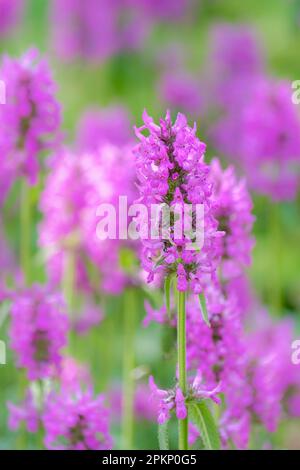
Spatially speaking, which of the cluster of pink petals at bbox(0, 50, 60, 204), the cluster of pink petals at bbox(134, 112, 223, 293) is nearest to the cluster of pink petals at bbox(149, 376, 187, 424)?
the cluster of pink petals at bbox(134, 112, 223, 293)

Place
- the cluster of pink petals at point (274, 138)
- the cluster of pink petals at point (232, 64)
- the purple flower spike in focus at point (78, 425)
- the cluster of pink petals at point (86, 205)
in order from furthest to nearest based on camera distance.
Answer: the cluster of pink petals at point (232, 64)
the cluster of pink petals at point (274, 138)
the cluster of pink petals at point (86, 205)
the purple flower spike in focus at point (78, 425)

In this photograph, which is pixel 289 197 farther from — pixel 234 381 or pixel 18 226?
pixel 18 226

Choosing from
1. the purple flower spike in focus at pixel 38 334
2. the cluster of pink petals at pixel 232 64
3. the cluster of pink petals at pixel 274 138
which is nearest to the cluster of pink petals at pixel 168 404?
the purple flower spike in focus at pixel 38 334

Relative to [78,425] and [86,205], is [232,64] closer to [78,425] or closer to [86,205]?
[86,205]

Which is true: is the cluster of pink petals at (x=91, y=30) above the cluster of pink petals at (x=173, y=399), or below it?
above

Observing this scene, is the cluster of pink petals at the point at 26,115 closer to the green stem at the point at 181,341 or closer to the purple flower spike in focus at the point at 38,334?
the purple flower spike in focus at the point at 38,334
